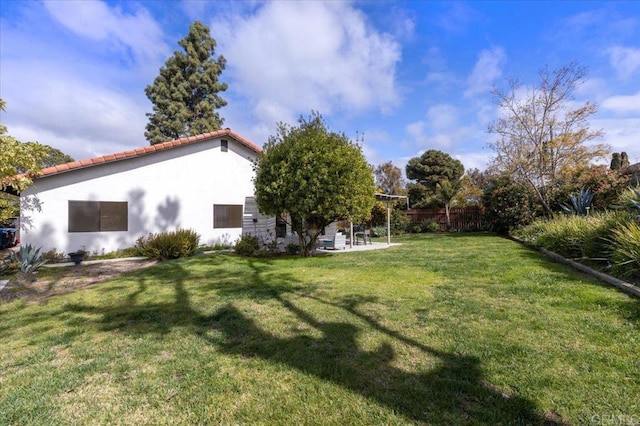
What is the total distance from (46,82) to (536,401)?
18764 millimetres

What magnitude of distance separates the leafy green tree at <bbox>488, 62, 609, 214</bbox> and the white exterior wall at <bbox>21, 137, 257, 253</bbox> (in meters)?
14.6

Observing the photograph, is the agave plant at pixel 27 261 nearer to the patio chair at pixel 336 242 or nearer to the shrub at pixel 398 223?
the patio chair at pixel 336 242

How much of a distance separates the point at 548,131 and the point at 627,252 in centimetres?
1380

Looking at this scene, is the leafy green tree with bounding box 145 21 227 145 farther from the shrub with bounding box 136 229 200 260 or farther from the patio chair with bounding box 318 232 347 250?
the patio chair with bounding box 318 232 347 250

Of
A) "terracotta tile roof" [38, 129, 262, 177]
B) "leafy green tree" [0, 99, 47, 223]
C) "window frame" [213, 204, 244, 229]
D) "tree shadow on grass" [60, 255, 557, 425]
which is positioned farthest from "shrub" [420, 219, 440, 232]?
"leafy green tree" [0, 99, 47, 223]

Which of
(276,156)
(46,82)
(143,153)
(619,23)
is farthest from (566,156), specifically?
(46,82)

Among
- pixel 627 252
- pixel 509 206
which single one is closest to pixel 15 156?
pixel 627 252

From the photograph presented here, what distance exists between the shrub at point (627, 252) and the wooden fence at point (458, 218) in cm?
1572

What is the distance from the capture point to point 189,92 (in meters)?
26.5

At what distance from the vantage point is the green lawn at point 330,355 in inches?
95.7

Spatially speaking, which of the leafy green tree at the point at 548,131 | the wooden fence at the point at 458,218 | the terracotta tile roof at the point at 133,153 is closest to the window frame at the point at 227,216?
the terracotta tile roof at the point at 133,153

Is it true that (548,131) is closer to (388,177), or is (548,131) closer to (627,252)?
(627,252)

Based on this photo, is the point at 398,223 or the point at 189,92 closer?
the point at 398,223

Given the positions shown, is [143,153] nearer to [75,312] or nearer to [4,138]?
[4,138]
